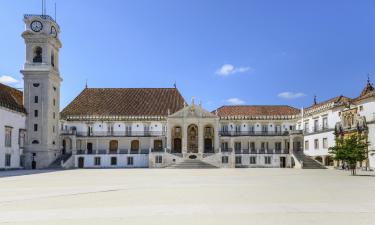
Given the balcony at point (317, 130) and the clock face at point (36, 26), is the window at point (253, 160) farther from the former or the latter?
the clock face at point (36, 26)

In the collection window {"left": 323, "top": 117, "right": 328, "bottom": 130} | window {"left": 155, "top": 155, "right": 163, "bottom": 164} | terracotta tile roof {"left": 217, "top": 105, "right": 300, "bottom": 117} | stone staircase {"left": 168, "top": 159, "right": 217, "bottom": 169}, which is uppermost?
terracotta tile roof {"left": 217, "top": 105, "right": 300, "bottom": 117}

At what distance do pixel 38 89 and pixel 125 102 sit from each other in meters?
16.6

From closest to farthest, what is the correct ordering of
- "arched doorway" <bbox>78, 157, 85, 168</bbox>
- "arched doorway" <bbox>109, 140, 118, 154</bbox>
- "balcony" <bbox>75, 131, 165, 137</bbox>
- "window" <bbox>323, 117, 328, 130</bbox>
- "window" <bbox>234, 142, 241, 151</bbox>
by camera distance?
"window" <bbox>323, 117, 328, 130</bbox>, "arched doorway" <bbox>78, 157, 85, 168</bbox>, "balcony" <bbox>75, 131, 165, 137</bbox>, "arched doorway" <bbox>109, 140, 118, 154</bbox>, "window" <bbox>234, 142, 241, 151</bbox>

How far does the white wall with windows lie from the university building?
4.9 inches

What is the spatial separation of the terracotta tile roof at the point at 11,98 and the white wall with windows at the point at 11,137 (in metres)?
0.68

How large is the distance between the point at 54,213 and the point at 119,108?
187 ft

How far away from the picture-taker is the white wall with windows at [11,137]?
50.2m

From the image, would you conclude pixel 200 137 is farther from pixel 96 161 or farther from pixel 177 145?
pixel 96 161

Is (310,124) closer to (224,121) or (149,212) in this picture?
(224,121)

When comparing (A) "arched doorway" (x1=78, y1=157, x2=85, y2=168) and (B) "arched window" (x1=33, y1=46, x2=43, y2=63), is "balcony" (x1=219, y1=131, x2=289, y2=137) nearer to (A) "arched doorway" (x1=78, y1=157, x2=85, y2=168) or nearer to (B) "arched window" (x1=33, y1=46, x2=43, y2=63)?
(A) "arched doorway" (x1=78, y1=157, x2=85, y2=168)

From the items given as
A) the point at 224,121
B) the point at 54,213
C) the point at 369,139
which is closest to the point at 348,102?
the point at 369,139

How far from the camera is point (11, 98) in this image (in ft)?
183

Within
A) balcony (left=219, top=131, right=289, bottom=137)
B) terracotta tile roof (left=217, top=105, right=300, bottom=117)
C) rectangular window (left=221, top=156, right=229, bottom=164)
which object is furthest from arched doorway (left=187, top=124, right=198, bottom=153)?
rectangular window (left=221, top=156, right=229, bottom=164)

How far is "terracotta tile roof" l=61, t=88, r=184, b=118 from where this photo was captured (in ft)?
228
